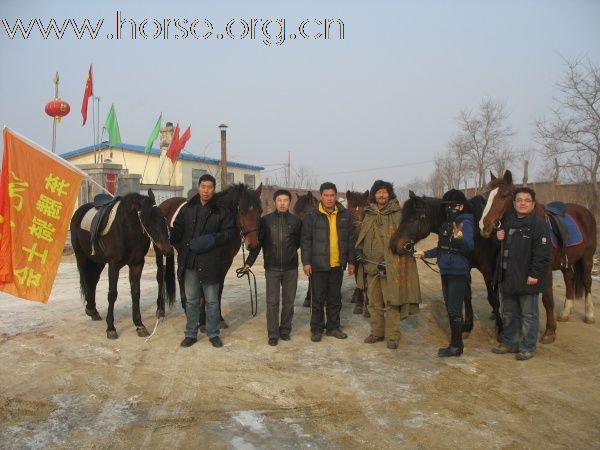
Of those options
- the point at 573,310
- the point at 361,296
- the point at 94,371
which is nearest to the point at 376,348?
the point at 361,296

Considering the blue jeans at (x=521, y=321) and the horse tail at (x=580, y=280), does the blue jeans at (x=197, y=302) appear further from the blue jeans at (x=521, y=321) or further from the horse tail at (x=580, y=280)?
the horse tail at (x=580, y=280)

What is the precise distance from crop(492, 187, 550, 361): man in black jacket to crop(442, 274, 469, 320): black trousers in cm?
47

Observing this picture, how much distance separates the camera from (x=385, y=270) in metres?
4.96

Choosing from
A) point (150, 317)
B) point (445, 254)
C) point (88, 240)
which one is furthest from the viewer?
point (150, 317)

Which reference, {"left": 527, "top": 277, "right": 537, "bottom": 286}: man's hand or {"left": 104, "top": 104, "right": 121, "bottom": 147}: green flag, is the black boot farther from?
{"left": 104, "top": 104, "right": 121, "bottom": 147}: green flag

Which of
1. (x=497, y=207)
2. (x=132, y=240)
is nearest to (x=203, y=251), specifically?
(x=132, y=240)

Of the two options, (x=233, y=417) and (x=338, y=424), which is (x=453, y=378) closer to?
(x=338, y=424)

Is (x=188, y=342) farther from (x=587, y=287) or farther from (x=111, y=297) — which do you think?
(x=587, y=287)

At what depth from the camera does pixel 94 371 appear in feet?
14.2

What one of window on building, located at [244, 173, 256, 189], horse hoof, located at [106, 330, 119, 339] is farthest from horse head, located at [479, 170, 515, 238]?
window on building, located at [244, 173, 256, 189]

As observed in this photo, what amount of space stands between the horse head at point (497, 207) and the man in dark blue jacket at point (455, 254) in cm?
20

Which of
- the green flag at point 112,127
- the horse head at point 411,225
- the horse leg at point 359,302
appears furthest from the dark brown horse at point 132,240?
the green flag at point 112,127

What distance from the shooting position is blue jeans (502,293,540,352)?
4.59 m

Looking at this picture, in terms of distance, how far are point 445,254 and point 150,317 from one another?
13.9 feet
